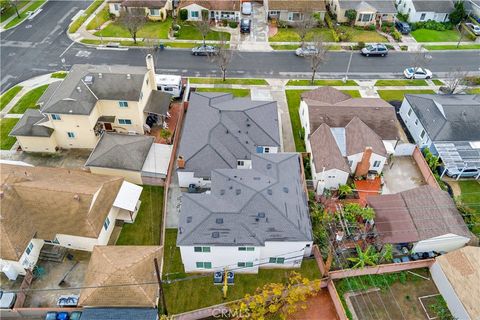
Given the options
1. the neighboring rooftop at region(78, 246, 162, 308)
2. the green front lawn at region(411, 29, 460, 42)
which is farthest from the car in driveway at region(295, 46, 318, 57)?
the neighboring rooftop at region(78, 246, 162, 308)

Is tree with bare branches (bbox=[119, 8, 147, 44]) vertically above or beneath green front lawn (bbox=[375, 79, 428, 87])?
above

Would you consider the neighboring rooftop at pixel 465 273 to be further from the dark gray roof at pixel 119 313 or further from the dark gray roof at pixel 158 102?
the dark gray roof at pixel 158 102

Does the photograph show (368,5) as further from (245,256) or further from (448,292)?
(245,256)

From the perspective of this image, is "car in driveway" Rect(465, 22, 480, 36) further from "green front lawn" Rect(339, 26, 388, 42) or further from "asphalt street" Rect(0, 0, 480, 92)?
"green front lawn" Rect(339, 26, 388, 42)

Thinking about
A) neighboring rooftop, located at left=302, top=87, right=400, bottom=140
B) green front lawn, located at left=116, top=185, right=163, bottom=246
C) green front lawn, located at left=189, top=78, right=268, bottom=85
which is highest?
neighboring rooftop, located at left=302, top=87, right=400, bottom=140

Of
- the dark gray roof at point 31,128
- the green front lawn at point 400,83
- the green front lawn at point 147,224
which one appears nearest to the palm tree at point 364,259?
the green front lawn at point 147,224

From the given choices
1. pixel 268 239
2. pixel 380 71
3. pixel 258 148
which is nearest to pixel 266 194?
pixel 268 239

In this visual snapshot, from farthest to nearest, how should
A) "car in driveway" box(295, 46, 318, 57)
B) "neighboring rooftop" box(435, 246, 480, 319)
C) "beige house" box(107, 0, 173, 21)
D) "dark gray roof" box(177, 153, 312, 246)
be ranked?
"beige house" box(107, 0, 173, 21)
"car in driveway" box(295, 46, 318, 57)
"dark gray roof" box(177, 153, 312, 246)
"neighboring rooftop" box(435, 246, 480, 319)

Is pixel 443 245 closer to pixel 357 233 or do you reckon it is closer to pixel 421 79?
pixel 357 233
